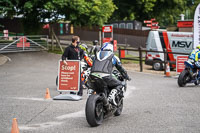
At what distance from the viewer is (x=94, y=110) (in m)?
7.99

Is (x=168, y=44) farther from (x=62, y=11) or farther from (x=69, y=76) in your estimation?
(x=69, y=76)

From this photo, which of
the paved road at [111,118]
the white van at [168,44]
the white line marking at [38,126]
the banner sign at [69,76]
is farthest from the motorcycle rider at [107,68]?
the white van at [168,44]

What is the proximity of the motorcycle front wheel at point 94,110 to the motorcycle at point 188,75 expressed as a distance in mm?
7463

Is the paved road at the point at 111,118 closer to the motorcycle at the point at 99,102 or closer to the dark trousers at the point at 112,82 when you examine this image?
the motorcycle at the point at 99,102

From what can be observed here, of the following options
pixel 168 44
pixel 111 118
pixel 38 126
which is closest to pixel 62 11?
pixel 168 44

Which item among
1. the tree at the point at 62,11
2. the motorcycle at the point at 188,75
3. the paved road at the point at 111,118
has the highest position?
the tree at the point at 62,11

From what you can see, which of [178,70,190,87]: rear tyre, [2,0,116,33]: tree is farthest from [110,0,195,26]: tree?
[178,70,190,87]: rear tyre

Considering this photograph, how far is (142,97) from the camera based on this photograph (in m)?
12.8

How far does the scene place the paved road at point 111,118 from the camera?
26.7ft

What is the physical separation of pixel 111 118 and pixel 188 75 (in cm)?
703

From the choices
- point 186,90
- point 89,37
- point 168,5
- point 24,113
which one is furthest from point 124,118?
point 168,5

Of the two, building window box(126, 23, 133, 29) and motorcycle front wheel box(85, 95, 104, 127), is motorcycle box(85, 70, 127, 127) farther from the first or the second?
building window box(126, 23, 133, 29)

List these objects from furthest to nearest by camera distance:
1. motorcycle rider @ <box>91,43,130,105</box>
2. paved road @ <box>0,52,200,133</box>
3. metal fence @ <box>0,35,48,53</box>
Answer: metal fence @ <box>0,35,48,53</box>
motorcycle rider @ <box>91,43,130,105</box>
paved road @ <box>0,52,200,133</box>

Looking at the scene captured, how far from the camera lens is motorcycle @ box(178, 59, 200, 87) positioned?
50.2 ft
